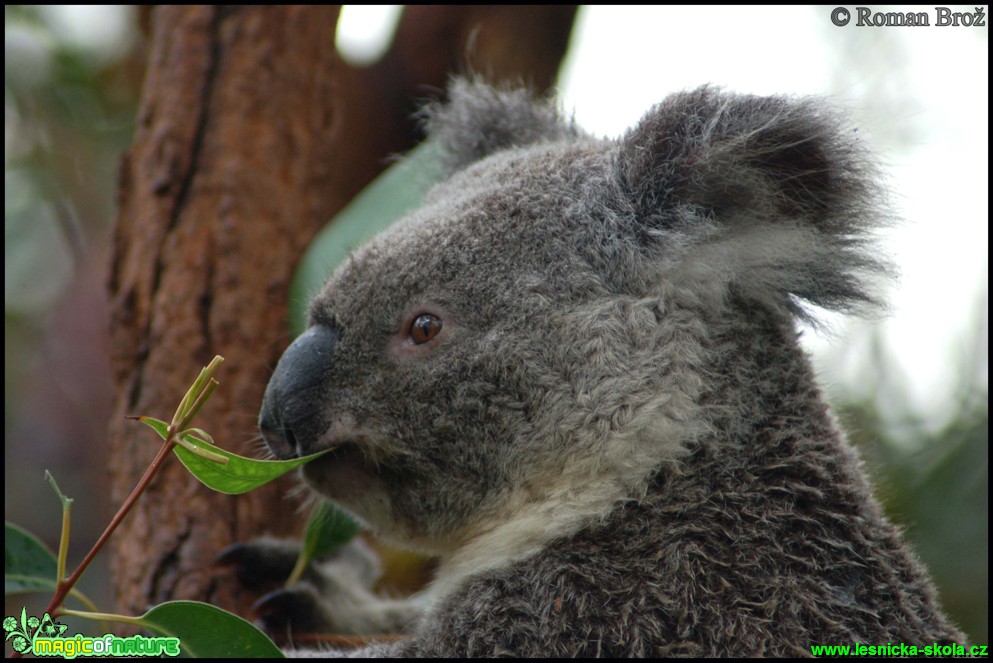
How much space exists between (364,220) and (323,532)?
3.45 feet

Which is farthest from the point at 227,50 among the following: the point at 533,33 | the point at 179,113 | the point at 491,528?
the point at 533,33

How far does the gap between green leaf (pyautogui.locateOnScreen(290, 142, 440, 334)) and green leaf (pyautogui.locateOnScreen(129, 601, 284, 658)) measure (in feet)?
2.91

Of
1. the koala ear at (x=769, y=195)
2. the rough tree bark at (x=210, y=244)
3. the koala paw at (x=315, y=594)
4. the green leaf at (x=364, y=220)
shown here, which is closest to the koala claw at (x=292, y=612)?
the koala paw at (x=315, y=594)

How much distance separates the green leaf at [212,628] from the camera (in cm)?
170

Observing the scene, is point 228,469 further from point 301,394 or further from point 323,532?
point 323,532

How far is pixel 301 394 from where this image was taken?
1975 millimetres

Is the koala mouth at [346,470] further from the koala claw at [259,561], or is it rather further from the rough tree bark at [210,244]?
the rough tree bark at [210,244]

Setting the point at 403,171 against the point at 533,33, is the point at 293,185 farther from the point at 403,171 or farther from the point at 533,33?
the point at 533,33

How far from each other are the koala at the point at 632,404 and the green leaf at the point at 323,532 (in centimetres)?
31

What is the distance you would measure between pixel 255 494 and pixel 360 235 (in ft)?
2.93

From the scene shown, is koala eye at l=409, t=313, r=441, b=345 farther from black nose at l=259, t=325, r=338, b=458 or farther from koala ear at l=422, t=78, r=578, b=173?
koala ear at l=422, t=78, r=578, b=173

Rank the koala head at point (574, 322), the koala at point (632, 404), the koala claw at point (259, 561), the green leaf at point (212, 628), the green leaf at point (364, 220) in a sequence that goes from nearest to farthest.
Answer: the green leaf at point (212, 628), the koala at point (632, 404), the koala head at point (574, 322), the koala claw at point (259, 561), the green leaf at point (364, 220)

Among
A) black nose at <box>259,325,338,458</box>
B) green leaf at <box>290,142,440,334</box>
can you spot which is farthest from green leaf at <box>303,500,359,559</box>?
green leaf at <box>290,142,440,334</box>

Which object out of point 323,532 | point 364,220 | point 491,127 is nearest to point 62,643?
point 323,532
